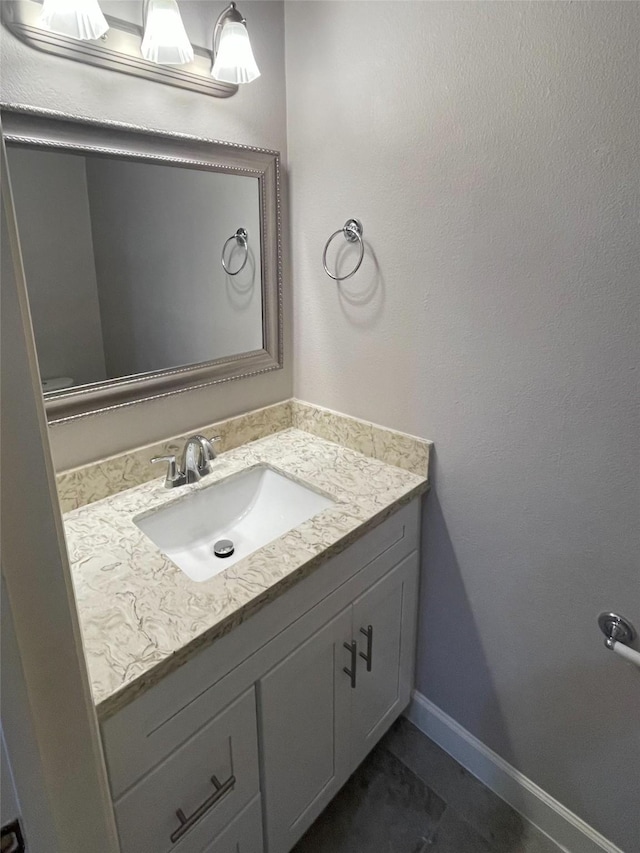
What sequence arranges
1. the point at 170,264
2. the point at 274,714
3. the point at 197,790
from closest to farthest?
the point at 197,790 → the point at 274,714 → the point at 170,264

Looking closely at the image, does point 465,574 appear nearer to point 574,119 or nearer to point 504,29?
point 574,119

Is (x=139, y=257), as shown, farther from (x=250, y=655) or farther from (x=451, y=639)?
(x=451, y=639)

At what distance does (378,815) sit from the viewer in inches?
53.6

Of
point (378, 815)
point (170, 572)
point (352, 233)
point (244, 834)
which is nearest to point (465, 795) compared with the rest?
point (378, 815)

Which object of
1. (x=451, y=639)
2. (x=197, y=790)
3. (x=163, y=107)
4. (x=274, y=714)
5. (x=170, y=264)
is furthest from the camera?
(x=451, y=639)

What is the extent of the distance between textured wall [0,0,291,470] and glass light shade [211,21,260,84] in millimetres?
67

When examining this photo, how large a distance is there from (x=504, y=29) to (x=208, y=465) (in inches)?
46.4

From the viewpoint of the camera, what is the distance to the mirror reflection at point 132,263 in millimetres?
1067

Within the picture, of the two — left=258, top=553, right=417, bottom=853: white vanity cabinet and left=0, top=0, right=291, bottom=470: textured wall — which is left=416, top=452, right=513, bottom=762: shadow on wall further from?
left=0, top=0, right=291, bottom=470: textured wall

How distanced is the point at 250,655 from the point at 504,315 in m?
0.89

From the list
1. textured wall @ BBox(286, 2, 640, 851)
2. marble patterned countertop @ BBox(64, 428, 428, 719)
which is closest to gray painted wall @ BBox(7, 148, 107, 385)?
marble patterned countertop @ BBox(64, 428, 428, 719)

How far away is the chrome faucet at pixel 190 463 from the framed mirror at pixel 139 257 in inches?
6.3

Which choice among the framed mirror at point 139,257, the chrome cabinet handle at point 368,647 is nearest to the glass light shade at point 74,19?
the framed mirror at point 139,257

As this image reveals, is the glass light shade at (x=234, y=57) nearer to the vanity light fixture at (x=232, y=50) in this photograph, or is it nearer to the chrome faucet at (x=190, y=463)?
the vanity light fixture at (x=232, y=50)
